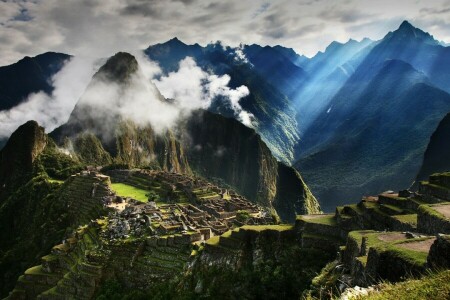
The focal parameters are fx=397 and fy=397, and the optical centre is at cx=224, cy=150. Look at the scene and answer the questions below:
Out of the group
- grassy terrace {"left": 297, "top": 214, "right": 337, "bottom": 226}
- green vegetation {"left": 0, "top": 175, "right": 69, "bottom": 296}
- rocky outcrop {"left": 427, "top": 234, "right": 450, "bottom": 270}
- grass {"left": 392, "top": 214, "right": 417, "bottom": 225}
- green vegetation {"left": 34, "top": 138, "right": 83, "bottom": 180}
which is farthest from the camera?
green vegetation {"left": 34, "top": 138, "right": 83, "bottom": 180}

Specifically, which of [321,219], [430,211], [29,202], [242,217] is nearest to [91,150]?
[29,202]

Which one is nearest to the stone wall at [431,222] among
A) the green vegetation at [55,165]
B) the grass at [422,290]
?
the grass at [422,290]

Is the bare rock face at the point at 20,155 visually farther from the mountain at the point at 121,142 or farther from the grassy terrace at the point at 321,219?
the grassy terrace at the point at 321,219

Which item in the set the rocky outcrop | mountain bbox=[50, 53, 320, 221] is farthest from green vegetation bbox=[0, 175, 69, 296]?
the rocky outcrop

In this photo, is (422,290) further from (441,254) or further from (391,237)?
(391,237)

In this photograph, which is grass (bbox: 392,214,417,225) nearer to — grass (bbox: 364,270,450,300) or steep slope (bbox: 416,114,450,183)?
grass (bbox: 364,270,450,300)

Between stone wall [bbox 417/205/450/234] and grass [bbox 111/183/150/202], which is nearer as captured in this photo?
stone wall [bbox 417/205/450/234]

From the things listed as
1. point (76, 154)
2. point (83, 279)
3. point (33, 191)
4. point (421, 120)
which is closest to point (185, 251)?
point (83, 279)
